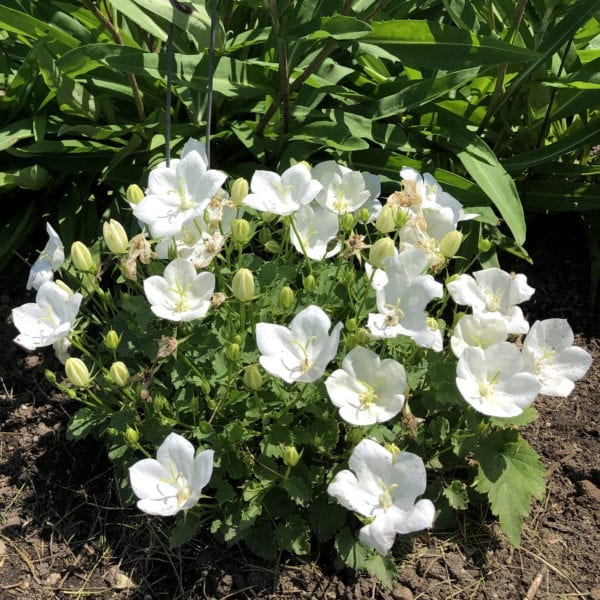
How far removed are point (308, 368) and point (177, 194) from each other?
0.55 metres

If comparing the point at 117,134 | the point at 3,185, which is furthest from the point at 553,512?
the point at 3,185

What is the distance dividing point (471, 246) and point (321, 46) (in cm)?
→ 85

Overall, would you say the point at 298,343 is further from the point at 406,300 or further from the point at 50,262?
the point at 50,262

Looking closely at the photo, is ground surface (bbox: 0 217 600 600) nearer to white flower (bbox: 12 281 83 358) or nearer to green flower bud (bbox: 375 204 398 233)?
white flower (bbox: 12 281 83 358)

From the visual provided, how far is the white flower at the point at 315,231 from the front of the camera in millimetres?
1751

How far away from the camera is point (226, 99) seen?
2.46 m

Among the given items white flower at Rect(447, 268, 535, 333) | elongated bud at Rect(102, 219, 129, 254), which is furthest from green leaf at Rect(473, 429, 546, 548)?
elongated bud at Rect(102, 219, 129, 254)

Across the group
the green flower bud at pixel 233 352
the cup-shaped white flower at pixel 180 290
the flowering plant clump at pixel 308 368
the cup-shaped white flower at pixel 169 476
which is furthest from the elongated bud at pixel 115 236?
the cup-shaped white flower at pixel 169 476

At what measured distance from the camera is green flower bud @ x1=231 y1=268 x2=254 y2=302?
1482 millimetres

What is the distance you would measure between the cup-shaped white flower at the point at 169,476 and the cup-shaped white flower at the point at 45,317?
0.36 metres

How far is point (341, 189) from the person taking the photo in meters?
1.80

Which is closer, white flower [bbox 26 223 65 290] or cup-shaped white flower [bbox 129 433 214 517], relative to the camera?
cup-shaped white flower [bbox 129 433 214 517]

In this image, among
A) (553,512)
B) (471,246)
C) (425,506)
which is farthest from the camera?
(471,246)

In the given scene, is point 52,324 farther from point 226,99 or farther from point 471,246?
point 471,246
